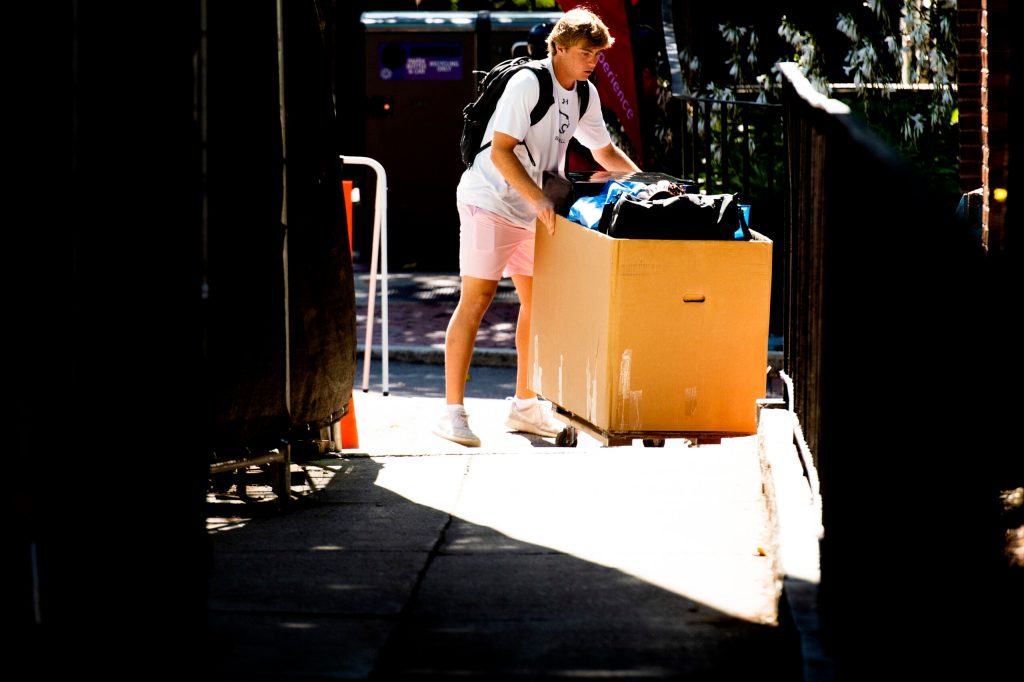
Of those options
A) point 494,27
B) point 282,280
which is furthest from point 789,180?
point 494,27

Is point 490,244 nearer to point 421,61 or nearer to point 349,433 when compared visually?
point 349,433

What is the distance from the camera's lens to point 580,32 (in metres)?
6.65

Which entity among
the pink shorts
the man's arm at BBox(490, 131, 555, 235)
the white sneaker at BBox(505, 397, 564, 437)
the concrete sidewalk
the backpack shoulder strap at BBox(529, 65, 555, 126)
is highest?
the backpack shoulder strap at BBox(529, 65, 555, 126)

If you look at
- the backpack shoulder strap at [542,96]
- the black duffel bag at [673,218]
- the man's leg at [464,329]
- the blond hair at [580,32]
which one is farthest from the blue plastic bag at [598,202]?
the man's leg at [464,329]

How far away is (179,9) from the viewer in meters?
3.17

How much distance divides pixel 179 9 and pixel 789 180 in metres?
2.80

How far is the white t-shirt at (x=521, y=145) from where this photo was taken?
22.1 feet

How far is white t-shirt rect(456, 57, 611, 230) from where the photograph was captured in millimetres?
6750

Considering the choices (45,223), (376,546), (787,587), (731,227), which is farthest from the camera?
(731,227)

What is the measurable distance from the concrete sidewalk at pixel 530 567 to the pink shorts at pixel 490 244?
1005 millimetres

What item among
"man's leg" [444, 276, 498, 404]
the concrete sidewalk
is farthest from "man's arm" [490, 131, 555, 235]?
the concrete sidewalk

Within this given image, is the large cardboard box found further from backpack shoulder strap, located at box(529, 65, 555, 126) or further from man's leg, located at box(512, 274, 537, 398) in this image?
man's leg, located at box(512, 274, 537, 398)

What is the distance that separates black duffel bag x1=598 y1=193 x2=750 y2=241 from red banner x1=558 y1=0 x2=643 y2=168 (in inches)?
208

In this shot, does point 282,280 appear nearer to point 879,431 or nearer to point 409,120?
point 879,431
